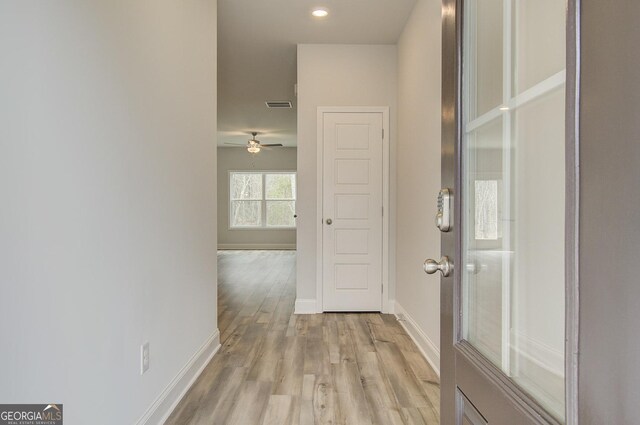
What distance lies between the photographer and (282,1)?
10.4 ft

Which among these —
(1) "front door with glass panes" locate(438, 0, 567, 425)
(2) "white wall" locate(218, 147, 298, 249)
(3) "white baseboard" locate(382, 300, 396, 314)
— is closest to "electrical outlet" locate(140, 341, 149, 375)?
(1) "front door with glass panes" locate(438, 0, 567, 425)

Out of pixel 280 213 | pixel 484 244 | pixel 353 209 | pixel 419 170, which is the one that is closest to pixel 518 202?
pixel 484 244

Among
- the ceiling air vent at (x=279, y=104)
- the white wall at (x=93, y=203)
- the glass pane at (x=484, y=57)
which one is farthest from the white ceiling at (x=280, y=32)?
the glass pane at (x=484, y=57)

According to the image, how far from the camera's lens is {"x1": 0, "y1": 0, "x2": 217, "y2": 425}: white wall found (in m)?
1.02

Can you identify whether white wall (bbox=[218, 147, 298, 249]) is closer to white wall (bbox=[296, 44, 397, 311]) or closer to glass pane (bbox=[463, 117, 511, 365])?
white wall (bbox=[296, 44, 397, 311])

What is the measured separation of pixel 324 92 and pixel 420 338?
258 cm

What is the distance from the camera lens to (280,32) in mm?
3723

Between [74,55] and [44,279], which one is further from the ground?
[74,55]

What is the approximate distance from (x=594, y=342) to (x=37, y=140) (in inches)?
52.9

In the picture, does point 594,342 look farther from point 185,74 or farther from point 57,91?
point 185,74

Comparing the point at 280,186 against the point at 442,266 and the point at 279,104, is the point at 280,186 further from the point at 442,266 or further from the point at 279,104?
the point at 442,266

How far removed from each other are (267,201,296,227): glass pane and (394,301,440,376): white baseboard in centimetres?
686

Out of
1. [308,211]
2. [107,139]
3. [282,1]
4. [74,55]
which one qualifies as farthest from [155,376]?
[282,1]

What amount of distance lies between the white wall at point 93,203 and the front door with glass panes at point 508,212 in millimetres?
1121
